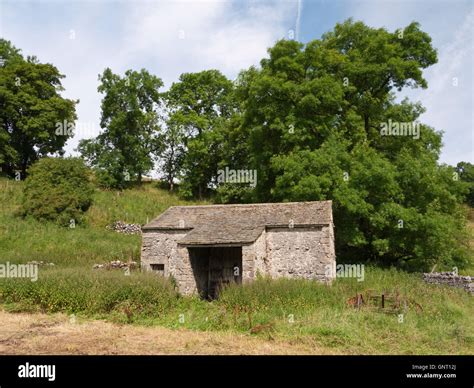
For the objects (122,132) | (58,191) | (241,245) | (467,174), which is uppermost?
(122,132)

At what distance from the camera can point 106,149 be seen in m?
43.4

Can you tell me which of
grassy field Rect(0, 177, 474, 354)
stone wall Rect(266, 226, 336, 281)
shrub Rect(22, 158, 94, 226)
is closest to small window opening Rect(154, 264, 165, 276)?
grassy field Rect(0, 177, 474, 354)

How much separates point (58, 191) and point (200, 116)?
62.2 ft

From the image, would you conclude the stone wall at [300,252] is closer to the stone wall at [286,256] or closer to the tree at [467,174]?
the stone wall at [286,256]

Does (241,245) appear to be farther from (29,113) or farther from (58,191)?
(29,113)

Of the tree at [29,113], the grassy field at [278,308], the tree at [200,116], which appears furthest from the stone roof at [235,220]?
the tree at [29,113]

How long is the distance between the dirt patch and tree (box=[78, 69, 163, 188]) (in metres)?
31.0

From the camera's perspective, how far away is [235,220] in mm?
19047

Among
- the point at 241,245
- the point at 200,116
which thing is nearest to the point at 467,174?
the point at 200,116

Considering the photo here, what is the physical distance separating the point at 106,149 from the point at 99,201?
1060 cm

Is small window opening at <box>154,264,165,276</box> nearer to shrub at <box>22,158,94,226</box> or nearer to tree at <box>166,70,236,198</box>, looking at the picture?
shrub at <box>22,158,94,226</box>

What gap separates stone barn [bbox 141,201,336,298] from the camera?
1703 centimetres
